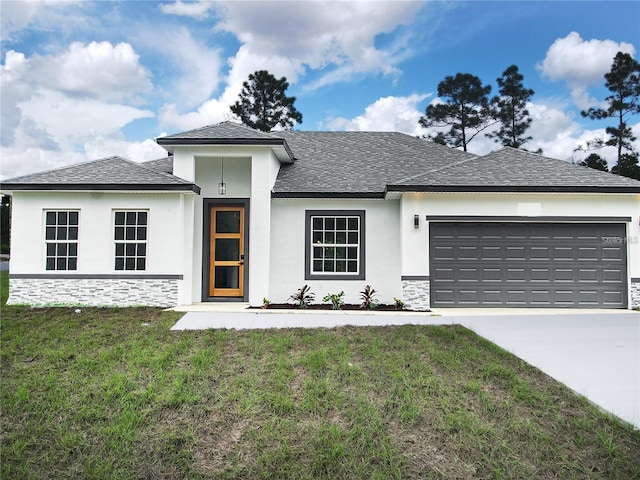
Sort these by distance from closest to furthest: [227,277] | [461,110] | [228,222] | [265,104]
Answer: [227,277], [228,222], [461,110], [265,104]

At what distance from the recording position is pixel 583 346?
687 centimetres

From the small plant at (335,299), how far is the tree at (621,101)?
2204 cm

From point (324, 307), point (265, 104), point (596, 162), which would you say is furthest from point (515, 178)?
point (265, 104)

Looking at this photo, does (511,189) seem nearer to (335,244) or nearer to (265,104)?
(335,244)

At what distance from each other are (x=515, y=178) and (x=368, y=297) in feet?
16.0

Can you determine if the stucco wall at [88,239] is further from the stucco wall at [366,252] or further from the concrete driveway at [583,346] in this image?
the concrete driveway at [583,346]

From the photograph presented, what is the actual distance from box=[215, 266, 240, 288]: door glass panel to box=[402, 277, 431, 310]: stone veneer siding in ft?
15.2

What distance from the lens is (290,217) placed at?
1144 centimetres

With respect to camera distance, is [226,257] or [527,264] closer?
[527,264]

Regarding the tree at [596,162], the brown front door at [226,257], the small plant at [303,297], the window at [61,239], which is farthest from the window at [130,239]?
the tree at [596,162]

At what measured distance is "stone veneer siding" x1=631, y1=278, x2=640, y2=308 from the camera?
10398 mm

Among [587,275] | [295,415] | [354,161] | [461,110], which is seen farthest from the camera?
[461,110]

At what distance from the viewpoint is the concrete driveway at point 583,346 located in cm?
489

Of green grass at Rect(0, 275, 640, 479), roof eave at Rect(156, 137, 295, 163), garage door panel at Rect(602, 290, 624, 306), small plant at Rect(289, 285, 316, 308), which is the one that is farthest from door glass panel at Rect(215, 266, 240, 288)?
garage door panel at Rect(602, 290, 624, 306)
